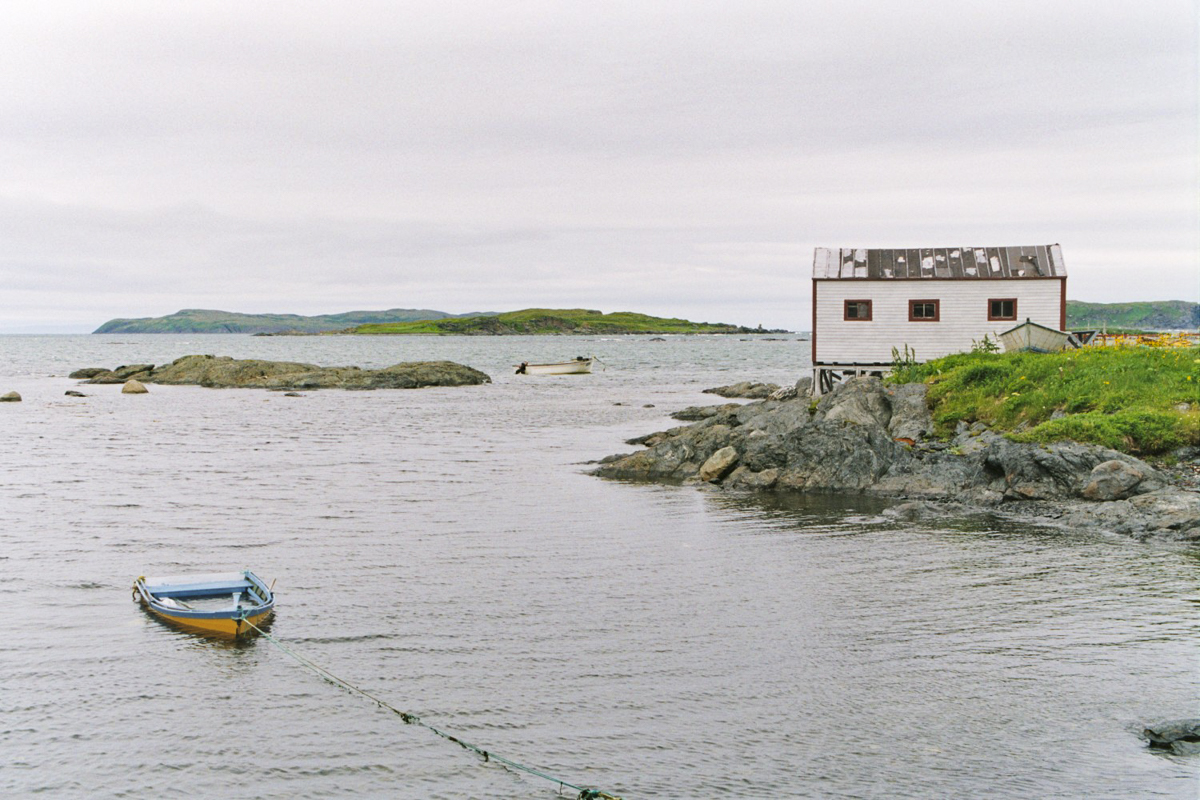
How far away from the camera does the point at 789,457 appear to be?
28.3 meters

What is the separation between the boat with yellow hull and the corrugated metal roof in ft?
98.2

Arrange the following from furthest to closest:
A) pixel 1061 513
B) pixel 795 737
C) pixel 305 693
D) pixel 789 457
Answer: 1. pixel 789 457
2. pixel 1061 513
3. pixel 305 693
4. pixel 795 737

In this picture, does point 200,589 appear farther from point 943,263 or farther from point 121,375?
point 121,375

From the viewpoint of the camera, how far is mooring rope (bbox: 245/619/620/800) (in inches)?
383

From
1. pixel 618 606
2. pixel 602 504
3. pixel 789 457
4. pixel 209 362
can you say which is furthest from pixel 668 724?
pixel 209 362

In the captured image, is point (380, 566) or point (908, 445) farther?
point (908, 445)

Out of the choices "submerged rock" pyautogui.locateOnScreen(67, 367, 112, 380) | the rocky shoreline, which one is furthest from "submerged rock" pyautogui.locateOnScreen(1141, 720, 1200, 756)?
"submerged rock" pyautogui.locateOnScreen(67, 367, 112, 380)

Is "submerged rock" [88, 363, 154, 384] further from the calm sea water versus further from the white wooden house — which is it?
the white wooden house

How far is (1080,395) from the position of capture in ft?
96.3

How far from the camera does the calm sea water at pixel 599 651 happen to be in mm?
10391

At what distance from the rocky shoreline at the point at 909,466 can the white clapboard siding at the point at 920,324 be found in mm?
6141

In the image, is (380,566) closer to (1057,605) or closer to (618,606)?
(618,606)

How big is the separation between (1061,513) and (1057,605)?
24.4 ft

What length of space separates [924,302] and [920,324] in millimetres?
925
